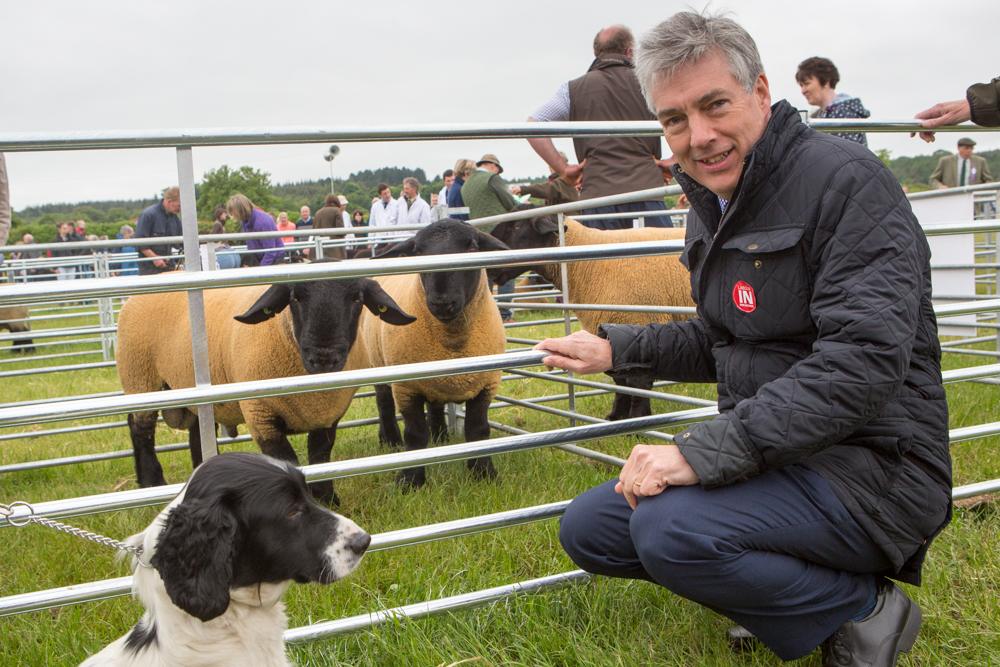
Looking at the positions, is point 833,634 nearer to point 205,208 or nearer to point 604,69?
point 604,69

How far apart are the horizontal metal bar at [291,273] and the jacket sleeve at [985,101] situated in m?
1.49

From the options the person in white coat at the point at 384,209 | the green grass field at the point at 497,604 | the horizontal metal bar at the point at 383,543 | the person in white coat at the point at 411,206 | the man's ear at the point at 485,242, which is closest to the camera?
the horizontal metal bar at the point at 383,543

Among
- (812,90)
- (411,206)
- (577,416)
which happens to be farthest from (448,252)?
(411,206)

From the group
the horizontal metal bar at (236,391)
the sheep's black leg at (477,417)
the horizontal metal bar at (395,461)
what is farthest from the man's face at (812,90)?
the horizontal metal bar at (236,391)

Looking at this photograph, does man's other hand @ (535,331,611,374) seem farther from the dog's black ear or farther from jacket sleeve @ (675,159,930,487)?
the dog's black ear

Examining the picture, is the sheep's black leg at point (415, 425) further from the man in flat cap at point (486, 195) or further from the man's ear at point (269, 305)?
the man in flat cap at point (486, 195)

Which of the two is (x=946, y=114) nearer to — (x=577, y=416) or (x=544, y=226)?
(x=577, y=416)

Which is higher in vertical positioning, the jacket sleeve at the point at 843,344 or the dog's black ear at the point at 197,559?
the jacket sleeve at the point at 843,344

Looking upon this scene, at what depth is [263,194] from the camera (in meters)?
67.3

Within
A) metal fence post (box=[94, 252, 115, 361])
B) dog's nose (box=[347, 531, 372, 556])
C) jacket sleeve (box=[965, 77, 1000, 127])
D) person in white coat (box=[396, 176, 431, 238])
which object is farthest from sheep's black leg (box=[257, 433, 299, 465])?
person in white coat (box=[396, 176, 431, 238])

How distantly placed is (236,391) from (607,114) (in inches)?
168

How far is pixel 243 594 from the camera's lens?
2.08 meters

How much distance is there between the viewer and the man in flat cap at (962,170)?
15.3 metres

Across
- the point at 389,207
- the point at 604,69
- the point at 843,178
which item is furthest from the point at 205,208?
the point at 843,178
